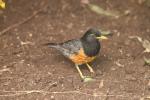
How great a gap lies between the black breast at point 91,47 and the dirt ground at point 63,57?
14.4 inches

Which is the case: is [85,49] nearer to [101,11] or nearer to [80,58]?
[80,58]

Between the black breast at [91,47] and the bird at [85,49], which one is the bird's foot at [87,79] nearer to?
the bird at [85,49]

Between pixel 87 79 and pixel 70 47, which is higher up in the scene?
pixel 70 47

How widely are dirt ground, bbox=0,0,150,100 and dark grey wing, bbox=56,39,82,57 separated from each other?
264 mm

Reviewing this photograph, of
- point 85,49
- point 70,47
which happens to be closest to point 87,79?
point 85,49

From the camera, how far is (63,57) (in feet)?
26.7

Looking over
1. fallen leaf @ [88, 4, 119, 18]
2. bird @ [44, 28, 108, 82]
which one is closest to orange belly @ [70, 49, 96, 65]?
bird @ [44, 28, 108, 82]

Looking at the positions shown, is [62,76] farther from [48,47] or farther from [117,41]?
[117,41]

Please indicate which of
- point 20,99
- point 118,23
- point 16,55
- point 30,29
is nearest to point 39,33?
point 30,29

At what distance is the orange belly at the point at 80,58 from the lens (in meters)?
7.48

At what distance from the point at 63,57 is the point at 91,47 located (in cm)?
79

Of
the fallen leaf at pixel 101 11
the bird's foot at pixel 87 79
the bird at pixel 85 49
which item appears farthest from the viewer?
the fallen leaf at pixel 101 11

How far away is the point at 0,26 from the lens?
8.94 m

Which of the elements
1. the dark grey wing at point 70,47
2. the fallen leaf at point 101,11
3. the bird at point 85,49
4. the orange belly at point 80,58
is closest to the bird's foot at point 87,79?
the bird at point 85,49
